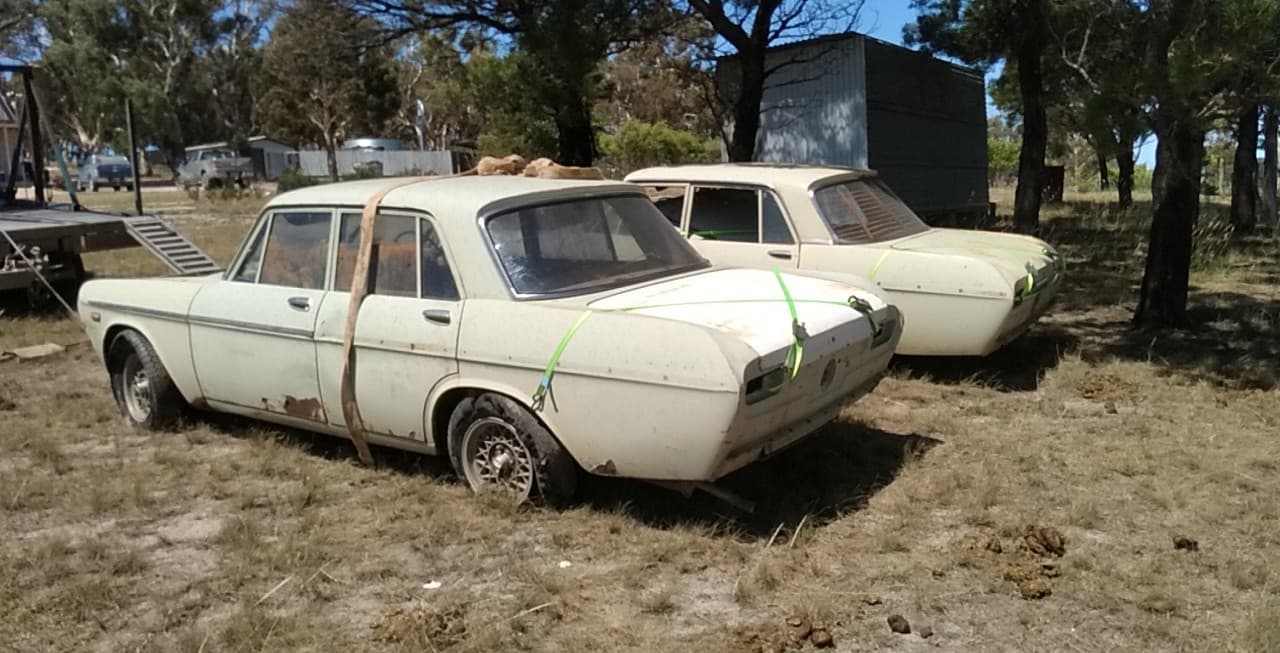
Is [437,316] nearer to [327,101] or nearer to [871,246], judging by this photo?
[871,246]

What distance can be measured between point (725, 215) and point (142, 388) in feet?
13.0

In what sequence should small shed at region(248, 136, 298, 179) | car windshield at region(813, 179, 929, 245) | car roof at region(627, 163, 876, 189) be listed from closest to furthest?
car windshield at region(813, 179, 929, 245) → car roof at region(627, 163, 876, 189) → small shed at region(248, 136, 298, 179)

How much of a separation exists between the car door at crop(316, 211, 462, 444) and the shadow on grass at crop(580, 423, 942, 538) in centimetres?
89

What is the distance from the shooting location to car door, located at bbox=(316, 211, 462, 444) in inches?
193

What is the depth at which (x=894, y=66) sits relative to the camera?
19.1 m

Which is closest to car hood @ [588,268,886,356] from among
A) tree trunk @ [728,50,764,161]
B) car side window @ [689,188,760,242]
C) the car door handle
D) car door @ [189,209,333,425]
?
the car door handle

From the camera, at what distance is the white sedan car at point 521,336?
428 centimetres

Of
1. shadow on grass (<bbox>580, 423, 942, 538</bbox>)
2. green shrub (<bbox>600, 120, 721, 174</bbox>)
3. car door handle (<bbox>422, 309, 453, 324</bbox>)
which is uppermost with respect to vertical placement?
green shrub (<bbox>600, 120, 721, 174</bbox>)

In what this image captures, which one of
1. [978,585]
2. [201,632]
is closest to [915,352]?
[978,585]

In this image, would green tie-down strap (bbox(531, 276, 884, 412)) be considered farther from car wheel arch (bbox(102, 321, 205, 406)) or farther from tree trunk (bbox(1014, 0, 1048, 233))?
tree trunk (bbox(1014, 0, 1048, 233))

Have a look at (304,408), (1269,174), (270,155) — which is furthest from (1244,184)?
(270,155)

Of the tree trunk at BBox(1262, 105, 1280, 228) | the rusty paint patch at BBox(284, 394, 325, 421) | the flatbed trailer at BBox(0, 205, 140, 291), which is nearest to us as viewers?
the rusty paint patch at BBox(284, 394, 325, 421)

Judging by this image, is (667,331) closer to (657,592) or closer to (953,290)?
(657,592)

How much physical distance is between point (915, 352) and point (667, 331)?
334cm
